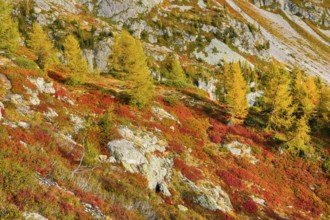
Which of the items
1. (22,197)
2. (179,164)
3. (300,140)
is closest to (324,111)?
(300,140)

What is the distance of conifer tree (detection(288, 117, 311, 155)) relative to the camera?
1246 inches

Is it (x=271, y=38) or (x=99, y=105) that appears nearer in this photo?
(x=99, y=105)

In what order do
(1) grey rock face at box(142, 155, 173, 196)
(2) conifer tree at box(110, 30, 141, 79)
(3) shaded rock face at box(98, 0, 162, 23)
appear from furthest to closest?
(3) shaded rock face at box(98, 0, 162, 23)
(2) conifer tree at box(110, 30, 141, 79)
(1) grey rock face at box(142, 155, 173, 196)

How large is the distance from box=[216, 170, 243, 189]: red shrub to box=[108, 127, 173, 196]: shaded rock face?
5.84 metres

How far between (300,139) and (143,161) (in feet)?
73.6

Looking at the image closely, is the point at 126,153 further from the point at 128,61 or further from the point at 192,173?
the point at 128,61

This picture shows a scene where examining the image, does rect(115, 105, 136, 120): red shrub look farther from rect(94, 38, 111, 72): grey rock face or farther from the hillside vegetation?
rect(94, 38, 111, 72): grey rock face

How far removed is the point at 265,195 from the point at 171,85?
26209 mm

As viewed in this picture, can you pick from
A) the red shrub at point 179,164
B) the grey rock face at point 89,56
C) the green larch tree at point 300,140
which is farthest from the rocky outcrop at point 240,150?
the grey rock face at point 89,56

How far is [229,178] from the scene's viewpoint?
24.3 meters

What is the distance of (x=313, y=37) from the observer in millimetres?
181000

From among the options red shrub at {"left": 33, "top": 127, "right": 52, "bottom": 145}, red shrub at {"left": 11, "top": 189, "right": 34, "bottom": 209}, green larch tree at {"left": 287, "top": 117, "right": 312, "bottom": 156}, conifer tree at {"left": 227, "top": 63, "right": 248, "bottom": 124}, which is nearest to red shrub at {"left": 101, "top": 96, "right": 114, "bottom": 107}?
red shrub at {"left": 33, "top": 127, "right": 52, "bottom": 145}

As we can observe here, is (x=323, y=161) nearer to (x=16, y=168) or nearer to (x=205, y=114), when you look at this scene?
(x=205, y=114)

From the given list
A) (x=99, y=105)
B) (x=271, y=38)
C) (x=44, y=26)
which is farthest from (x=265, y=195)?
(x=271, y=38)
